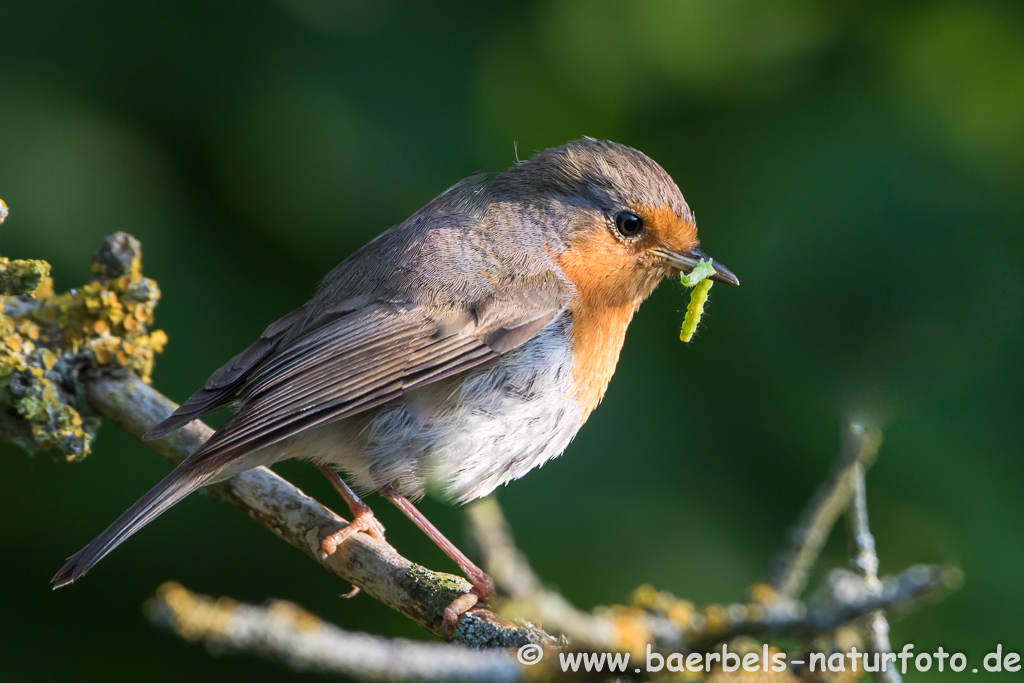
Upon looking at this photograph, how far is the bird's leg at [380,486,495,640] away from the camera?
2.33 metres

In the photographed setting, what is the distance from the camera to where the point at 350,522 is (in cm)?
284

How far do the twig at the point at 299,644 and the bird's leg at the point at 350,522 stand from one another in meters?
1.36

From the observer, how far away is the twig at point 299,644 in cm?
114

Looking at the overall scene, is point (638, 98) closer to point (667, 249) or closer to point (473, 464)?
point (667, 249)

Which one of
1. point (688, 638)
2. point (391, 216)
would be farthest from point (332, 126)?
point (688, 638)

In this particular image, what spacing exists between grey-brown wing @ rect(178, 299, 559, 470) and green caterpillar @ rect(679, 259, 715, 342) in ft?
1.51

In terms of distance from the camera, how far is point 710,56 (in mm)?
3428

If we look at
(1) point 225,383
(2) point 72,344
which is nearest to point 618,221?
(1) point 225,383

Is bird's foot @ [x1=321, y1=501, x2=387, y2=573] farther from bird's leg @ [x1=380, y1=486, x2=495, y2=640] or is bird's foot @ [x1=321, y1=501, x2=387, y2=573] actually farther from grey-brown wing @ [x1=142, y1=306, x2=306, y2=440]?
grey-brown wing @ [x1=142, y1=306, x2=306, y2=440]

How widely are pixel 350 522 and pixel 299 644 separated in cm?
174

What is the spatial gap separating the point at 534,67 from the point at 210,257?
1.50m

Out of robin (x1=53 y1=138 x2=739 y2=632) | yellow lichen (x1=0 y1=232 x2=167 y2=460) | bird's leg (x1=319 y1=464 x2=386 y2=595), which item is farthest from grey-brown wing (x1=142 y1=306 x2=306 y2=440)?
bird's leg (x1=319 y1=464 x2=386 y2=595)
